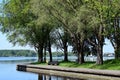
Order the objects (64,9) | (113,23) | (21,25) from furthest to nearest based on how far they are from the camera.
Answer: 1. (21,25)
2. (64,9)
3. (113,23)

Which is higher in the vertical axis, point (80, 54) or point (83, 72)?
point (80, 54)

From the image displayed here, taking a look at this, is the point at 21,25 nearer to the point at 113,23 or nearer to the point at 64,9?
the point at 64,9

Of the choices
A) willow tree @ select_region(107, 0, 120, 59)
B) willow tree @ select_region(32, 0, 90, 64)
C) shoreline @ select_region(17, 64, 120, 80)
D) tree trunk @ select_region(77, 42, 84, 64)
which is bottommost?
shoreline @ select_region(17, 64, 120, 80)

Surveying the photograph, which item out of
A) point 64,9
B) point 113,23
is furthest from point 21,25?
point 113,23

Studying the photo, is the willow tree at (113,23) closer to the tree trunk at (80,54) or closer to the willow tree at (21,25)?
the tree trunk at (80,54)

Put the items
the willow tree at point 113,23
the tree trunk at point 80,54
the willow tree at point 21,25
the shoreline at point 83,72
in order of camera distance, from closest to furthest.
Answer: the shoreline at point 83,72, the willow tree at point 113,23, the tree trunk at point 80,54, the willow tree at point 21,25

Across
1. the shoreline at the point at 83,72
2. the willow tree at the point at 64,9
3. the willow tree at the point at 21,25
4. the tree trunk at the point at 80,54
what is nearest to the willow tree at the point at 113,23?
the willow tree at the point at 64,9

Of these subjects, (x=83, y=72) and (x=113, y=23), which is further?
(x=113, y=23)

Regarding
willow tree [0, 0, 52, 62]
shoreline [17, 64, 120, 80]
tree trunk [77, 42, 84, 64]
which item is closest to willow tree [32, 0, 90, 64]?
tree trunk [77, 42, 84, 64]

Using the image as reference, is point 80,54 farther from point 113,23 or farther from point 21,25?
point 21,25

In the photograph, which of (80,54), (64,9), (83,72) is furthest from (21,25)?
(83,72)

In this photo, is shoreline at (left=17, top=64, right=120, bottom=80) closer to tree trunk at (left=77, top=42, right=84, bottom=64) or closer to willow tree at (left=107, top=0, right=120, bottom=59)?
tree trunk at (left=77, top=42, right=84, bottom=64)

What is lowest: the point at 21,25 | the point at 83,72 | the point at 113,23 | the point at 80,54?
the point at 83,72

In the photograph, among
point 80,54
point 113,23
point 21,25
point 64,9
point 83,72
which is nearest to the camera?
point 83,72
